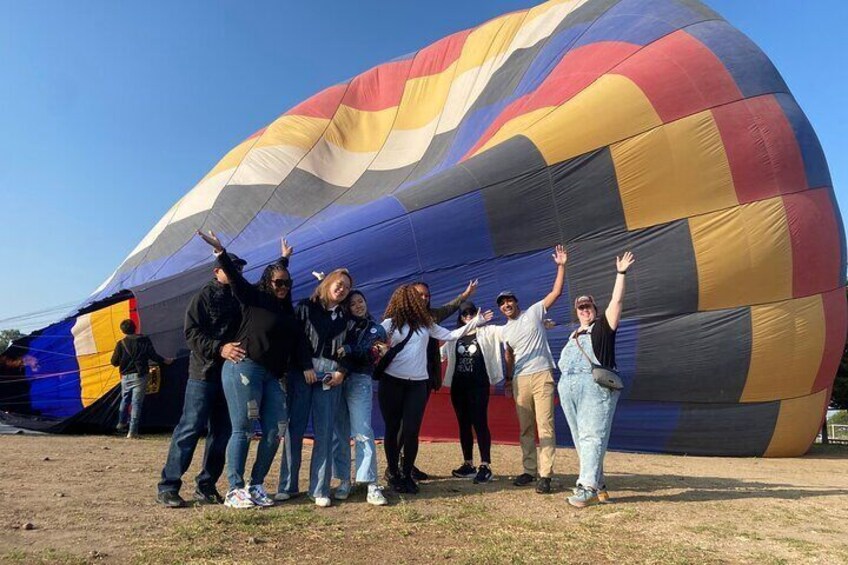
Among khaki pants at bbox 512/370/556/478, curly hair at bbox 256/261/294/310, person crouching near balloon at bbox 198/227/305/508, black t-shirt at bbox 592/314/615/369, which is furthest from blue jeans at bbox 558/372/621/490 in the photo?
curly hair at bbox 256/261/294/310

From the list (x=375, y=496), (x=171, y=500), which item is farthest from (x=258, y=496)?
(x=375, y=496)

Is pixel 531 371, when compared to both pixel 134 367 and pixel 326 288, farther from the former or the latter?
pixel 134 367

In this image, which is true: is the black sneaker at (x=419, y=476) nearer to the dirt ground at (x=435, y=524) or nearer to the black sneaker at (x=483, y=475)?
the dirt ground at (x=435, y=524)

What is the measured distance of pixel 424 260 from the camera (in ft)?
23.1

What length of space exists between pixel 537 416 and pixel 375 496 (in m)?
1.38

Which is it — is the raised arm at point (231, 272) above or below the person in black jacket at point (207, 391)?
above

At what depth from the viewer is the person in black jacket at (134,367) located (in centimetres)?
709

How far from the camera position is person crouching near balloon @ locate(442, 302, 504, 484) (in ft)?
16.0

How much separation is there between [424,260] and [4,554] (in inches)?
198

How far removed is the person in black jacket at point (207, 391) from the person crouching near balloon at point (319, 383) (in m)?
0.41

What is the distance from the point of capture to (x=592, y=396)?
12.9 feet

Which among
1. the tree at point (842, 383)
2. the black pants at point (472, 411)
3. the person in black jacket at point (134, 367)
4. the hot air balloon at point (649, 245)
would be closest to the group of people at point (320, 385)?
the black pants at point (472, 411)

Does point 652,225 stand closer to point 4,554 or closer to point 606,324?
point 606,324

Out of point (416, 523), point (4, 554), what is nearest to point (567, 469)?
point (416, 523)
